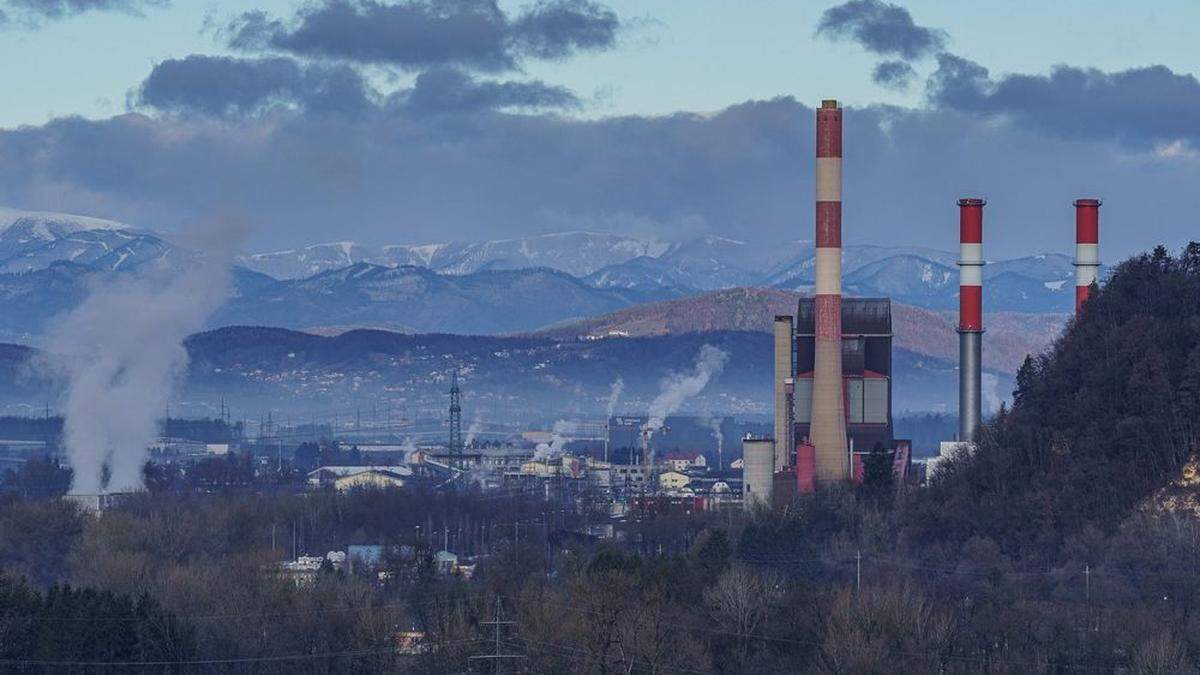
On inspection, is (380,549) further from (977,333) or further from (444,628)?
(444,628)

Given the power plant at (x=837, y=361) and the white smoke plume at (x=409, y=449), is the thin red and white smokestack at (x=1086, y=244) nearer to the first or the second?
the power plant at (x=837, y=361)

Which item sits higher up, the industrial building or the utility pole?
the industrial building

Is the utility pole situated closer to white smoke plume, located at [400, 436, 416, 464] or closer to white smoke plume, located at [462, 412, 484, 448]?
white smoke plume, located at [400, 436, 416, 464]

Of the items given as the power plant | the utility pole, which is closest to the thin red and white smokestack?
the power plant

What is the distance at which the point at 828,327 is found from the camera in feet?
242

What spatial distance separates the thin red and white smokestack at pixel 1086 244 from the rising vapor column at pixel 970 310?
2.63 metres

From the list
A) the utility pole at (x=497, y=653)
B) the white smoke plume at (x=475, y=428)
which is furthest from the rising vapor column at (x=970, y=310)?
the white smoke plume at (x=475, y=428)

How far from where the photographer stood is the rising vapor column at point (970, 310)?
74.0 meters

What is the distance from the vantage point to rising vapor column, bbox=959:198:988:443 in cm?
7400

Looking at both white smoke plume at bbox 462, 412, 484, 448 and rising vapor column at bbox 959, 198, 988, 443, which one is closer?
rising vapor column at bbox 959, 198, 988, 443

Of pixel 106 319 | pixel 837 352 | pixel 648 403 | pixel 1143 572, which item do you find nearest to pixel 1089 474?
pixel 1143 572

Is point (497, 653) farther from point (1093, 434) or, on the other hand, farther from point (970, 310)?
point (970, 310)

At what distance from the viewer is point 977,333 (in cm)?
7475

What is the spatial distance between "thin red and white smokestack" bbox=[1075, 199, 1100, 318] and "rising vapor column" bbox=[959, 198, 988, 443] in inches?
104
